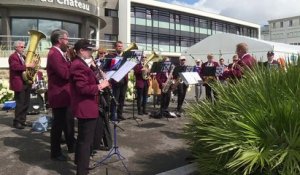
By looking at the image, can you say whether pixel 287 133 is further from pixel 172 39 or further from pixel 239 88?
pixel 172 39

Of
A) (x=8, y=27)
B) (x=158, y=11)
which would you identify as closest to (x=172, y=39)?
(x=158, y=11)

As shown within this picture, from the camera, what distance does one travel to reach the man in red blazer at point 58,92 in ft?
19.8

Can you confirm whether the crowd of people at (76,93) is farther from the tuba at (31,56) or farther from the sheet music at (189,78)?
the sheet music at (189,78)

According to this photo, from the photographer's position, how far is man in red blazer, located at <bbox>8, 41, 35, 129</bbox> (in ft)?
26.8

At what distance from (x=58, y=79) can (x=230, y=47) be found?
66.9 feet

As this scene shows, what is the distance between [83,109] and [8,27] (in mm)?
19590

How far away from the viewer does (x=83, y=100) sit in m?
5.10

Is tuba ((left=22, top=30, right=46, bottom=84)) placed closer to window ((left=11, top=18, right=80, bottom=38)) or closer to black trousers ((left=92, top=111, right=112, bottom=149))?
black trousers ((left=92, top=111, right=112, bottom=149))

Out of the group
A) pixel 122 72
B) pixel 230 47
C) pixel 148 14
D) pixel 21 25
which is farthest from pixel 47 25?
pixel 148 14

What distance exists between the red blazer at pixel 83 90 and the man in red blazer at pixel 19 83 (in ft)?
11.5

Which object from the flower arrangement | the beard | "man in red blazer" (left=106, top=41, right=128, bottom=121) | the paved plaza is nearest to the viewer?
the paved plaza

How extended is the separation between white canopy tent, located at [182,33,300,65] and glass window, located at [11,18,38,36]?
32.8ft

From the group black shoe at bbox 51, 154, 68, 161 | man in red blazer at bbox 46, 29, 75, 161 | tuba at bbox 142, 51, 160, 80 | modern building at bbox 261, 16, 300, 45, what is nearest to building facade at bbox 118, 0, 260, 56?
modern building at bbox 261, 16, 300, 45

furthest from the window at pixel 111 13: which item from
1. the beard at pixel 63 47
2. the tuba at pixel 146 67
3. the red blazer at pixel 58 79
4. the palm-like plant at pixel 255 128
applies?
the palm-like plant at pixel 255 128
